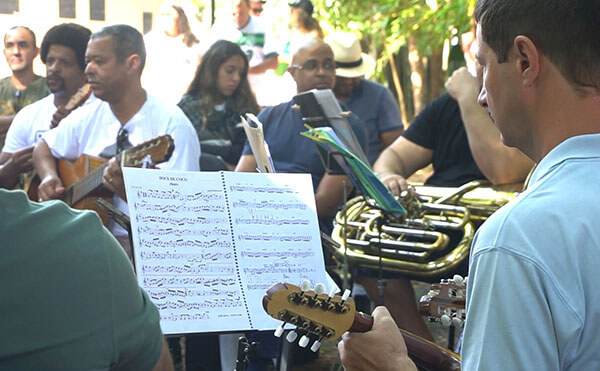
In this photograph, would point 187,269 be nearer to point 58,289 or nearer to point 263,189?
point 263,189

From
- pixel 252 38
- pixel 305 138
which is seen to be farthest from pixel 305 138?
pixel 252 38

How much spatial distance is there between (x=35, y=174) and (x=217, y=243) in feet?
9.14

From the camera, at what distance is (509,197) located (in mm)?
4145

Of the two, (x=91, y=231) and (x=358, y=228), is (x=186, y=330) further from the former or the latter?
(x=358, y=228)

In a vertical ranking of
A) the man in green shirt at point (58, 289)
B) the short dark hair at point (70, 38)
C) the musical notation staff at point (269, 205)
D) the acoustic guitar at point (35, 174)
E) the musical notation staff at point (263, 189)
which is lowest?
the acoustic guitar at point (35, 174)

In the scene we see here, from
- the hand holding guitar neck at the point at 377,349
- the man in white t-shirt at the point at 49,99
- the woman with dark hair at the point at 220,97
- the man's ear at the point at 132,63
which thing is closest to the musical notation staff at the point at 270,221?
the hand holding guitar neck at the point at 377,349

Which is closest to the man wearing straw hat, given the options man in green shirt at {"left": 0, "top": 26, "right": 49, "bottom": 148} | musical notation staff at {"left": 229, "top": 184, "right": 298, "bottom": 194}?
man in green shirt at {"left": 0, "top": 26, "right": 49, "bottom": 148}

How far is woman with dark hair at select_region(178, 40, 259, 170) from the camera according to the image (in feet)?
19.1

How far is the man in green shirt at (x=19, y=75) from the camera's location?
19.6 ft

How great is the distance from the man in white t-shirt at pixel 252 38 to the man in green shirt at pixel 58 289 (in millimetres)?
5793

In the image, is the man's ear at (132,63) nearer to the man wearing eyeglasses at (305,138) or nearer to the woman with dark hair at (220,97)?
the man wearing eyeglasses at (305,138)

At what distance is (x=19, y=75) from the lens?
20.0 feet

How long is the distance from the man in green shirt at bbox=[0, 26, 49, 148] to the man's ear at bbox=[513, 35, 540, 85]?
16.2ft

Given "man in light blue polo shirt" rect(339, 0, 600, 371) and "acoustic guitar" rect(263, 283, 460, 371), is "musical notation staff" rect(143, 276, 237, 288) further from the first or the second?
"man in light blue polo shirt" rect(339, 0, 600, 371)
